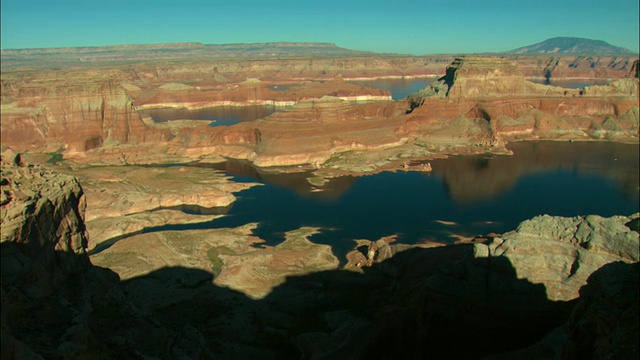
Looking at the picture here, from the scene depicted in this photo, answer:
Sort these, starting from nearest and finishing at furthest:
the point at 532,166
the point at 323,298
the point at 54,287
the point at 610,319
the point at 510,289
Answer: the point at 610,319
the point at 54,287
the point at 510,289
the point at 323,298
the point at 532,166

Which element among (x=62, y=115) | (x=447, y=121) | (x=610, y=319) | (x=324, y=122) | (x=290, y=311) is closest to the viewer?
(x=610, y=319)

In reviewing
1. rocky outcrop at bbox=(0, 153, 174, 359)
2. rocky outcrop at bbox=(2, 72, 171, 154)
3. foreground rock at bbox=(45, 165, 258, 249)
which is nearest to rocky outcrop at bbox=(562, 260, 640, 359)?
rocky outcrop at bbox=(0, 153, 174, 359)

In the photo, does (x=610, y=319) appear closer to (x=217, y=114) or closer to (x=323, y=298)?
(x=323, y=298)

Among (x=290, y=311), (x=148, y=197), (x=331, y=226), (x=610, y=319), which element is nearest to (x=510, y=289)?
(x=610, y=319)

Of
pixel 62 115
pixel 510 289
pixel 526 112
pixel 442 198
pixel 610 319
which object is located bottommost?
pixel 442 198

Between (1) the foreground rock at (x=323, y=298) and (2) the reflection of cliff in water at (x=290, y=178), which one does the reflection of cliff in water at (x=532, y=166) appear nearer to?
(2) the reflection of cliff in water at (x=290, y=178)

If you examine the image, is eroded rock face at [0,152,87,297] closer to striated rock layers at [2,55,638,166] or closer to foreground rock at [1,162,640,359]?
foreground rock at [1,162,640,359]

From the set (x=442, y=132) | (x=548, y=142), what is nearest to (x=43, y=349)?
(x=442, y=132)
